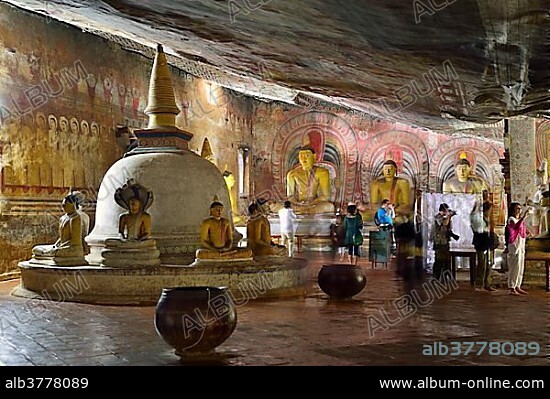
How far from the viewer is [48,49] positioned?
1472cm

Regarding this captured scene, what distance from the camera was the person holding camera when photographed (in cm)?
1197

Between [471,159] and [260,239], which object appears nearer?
[260,239]

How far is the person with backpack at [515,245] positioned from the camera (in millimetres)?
10742

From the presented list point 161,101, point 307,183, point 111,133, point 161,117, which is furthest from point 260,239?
point 307,183

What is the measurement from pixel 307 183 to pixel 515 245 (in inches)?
544

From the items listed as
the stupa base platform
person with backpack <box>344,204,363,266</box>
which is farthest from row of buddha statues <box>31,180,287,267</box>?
person with backpack <box>344,204,363,266</box>

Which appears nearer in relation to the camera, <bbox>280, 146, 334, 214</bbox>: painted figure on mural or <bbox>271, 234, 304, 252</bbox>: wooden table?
<bbox>271, 234, 304, 252</bbox>: wooden table

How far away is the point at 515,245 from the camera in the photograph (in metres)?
10.8

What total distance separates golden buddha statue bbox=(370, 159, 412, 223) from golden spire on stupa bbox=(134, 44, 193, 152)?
42.8ft

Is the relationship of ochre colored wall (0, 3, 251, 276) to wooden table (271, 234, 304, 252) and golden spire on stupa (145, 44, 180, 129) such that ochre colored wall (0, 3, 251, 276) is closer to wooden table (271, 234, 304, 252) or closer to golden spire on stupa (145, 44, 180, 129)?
golden spire on stupa (145, 44, 180, 129)

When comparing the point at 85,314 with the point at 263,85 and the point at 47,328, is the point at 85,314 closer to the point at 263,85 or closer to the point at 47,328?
the point at 47,328

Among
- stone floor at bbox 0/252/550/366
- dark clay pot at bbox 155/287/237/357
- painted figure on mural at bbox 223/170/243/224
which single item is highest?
painted figure on mural at bbox 223/170/243/224

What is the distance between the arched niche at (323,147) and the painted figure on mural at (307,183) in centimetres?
127

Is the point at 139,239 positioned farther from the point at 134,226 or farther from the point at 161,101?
the point at 161,101
